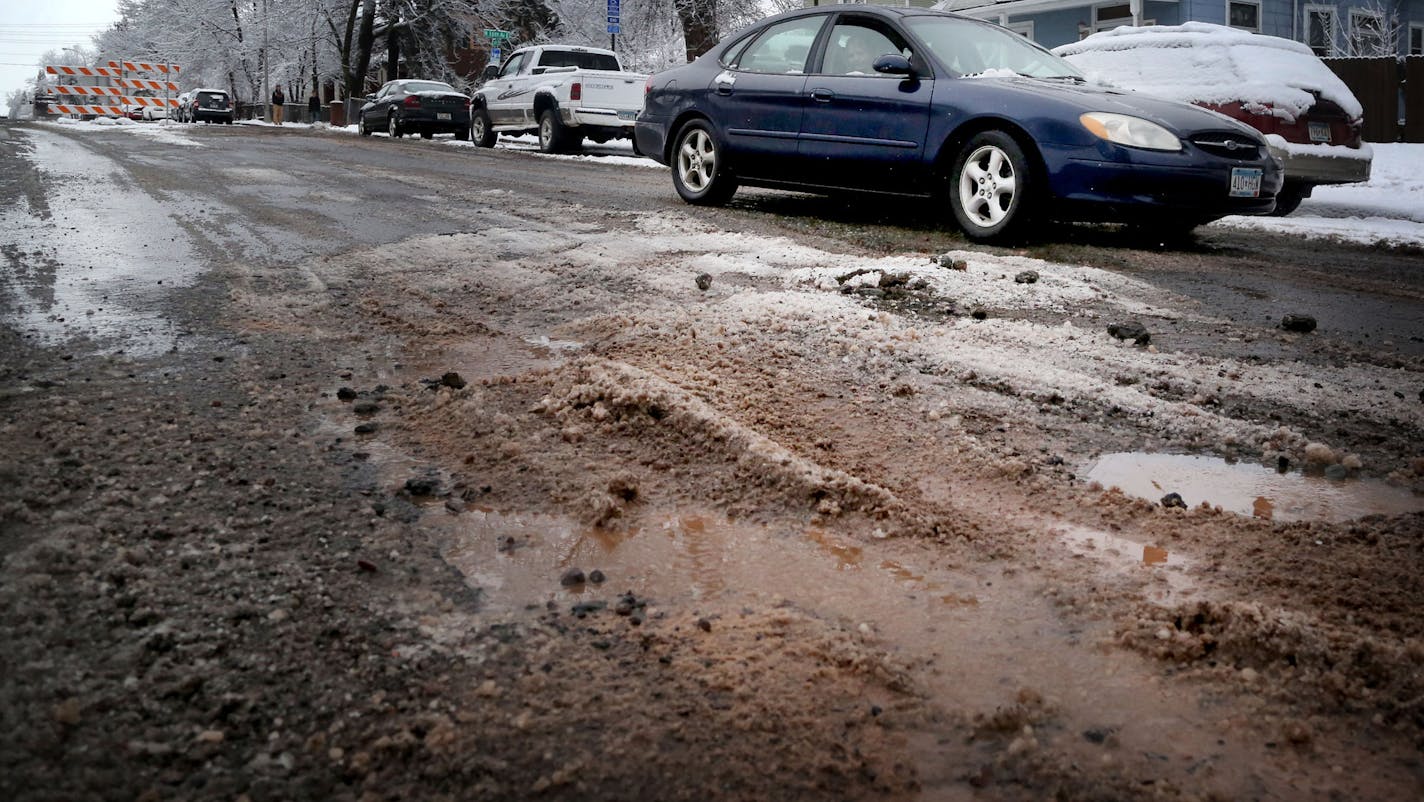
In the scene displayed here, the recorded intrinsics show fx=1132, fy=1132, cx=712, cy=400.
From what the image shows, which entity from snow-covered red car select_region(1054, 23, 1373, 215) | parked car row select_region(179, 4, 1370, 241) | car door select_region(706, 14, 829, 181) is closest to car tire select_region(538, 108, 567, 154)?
parked car row select_region(179, 4, 1370, 241)

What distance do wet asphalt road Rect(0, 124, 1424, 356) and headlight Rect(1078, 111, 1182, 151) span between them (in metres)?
0.68

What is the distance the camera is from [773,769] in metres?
1.86

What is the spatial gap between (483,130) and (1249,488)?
21.2 meters

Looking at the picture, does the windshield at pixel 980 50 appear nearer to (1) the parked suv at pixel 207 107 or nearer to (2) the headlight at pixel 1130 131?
(2) the headlight at pixel 1130 131

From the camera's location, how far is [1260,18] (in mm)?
26594

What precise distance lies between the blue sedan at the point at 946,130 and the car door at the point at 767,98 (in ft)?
0.04

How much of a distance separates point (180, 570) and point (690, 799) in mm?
1337

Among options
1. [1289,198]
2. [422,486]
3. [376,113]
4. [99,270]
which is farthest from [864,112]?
[376,113]

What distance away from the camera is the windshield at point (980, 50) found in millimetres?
8000

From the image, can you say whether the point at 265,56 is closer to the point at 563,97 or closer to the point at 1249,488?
the point at 563,97

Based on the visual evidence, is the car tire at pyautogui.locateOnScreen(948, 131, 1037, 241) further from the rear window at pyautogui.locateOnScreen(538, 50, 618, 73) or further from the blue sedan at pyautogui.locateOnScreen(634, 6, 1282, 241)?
the rear window at pyautogui.locateOnScreen(538, 50, 618, 73)

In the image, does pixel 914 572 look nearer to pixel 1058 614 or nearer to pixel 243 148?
pixel 1058 614

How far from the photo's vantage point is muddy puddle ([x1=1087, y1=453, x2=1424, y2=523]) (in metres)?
3.07

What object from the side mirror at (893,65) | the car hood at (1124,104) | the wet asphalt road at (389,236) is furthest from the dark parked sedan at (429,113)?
the car hood at (1124,104)
